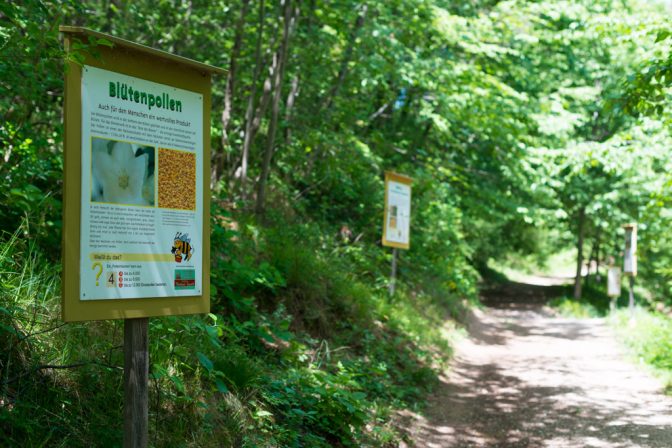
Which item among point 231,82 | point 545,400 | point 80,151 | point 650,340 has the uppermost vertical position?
point 231,82

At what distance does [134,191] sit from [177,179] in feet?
0.94

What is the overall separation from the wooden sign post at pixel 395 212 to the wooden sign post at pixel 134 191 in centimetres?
745

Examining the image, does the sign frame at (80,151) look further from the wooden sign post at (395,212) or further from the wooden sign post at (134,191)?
the wooden sign post at (395,212)

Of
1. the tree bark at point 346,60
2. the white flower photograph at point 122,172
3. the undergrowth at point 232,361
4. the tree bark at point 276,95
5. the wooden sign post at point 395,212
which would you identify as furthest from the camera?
the tree bark at point 346,60

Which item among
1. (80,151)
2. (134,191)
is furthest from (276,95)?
(80,151)

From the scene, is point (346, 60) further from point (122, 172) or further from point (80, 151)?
point (80, 151)

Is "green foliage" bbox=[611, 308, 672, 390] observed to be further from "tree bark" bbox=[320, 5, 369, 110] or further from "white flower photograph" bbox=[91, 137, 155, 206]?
"white flower photograph" bbox=[91, 137, 155, 206]

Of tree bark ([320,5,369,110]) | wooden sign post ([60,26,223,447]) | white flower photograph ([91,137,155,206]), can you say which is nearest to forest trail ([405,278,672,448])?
wooden sign post ([60,26,223,447])

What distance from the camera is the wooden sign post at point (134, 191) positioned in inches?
119

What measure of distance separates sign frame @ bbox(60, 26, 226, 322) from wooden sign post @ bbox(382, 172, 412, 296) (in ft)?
24.6

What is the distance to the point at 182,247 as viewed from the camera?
3443 millimetres

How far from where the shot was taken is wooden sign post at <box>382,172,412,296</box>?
1094 cm

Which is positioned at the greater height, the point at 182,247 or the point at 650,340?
the point at 182,247

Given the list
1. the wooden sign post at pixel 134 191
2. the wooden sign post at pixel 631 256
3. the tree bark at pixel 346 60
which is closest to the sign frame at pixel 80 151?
the wooden sign post at pixel 134 191
